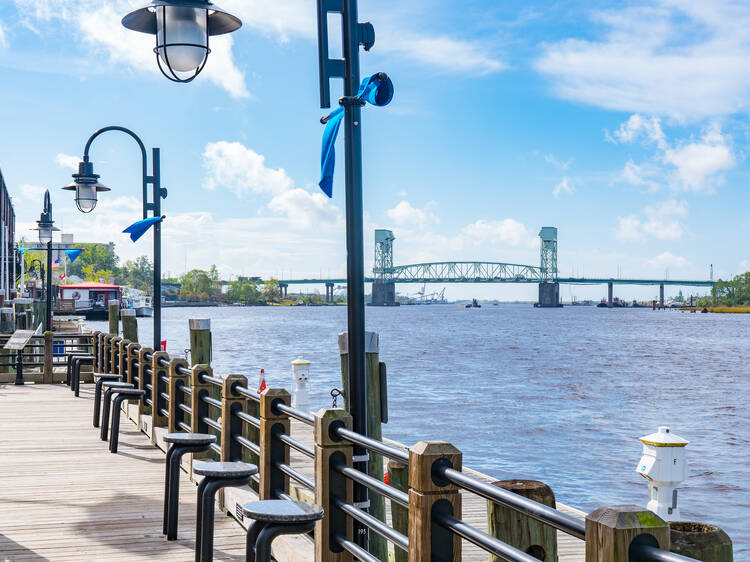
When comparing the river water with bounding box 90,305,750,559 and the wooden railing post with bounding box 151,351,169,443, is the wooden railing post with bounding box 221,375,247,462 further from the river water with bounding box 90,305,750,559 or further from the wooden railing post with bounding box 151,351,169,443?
the river water with bounding box 90,305,750,559

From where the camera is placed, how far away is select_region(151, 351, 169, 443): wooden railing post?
11.5m

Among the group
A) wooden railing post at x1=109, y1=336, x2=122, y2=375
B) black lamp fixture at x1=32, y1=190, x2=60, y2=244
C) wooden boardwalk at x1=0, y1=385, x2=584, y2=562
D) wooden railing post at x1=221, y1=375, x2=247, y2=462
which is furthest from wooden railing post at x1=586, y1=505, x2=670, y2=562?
black lamp fixture at x1=32, y1=190, x2=60, y2=244

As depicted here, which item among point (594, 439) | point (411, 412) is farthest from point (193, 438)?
point (411, 412)

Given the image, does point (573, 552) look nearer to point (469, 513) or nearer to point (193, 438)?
point (469, 513)

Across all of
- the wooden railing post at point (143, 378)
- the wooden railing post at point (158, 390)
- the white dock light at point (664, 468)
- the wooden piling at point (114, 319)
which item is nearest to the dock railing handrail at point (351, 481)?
the wooden railing post at point (158, 390)

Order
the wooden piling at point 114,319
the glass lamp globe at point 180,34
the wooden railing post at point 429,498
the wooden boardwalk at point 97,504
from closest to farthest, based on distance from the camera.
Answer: the wooden railing post at point 429,498, the glass lamp globe at point 180,34, the wooden boardwalk at point 97,504, the wooden piling at point 114,319

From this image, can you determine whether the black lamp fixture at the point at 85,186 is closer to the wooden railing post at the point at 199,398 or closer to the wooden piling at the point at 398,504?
the wooden railing post at the point at 199,398

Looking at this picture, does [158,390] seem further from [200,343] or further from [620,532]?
[620,532]

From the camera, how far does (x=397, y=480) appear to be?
5.38 metres

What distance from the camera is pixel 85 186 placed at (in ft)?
50.2

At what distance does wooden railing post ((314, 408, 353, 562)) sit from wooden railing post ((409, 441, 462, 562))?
1.39 m

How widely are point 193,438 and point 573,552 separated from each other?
13.2 ft

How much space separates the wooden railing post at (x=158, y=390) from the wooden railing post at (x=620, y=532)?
9.67m

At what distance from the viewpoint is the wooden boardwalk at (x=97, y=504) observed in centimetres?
642
